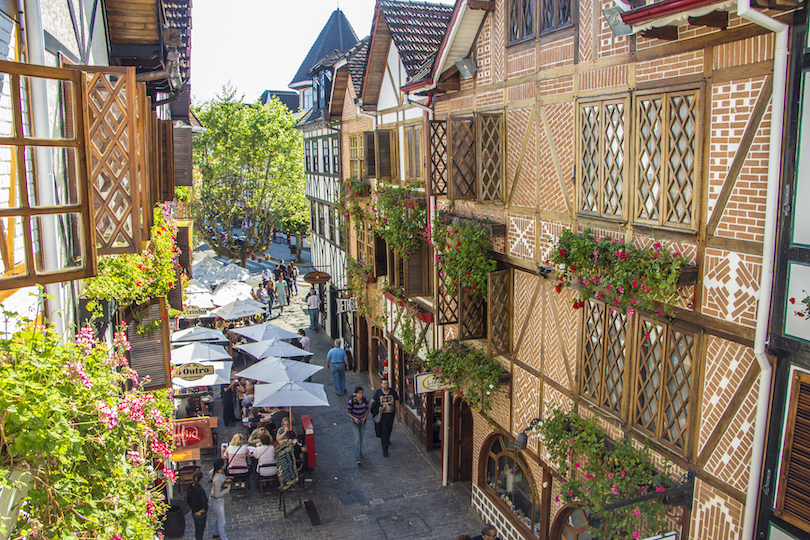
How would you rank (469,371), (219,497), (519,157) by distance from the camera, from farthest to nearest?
(219,497), (469,371), (519,157)

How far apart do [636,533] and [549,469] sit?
2977 mm

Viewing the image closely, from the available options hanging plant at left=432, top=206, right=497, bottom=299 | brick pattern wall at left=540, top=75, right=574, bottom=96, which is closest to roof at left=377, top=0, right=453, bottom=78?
hanging plant at left=432, top=206, right=497, bottom=299

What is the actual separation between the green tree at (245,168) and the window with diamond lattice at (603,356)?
2626 cm

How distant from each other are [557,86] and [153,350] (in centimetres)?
717

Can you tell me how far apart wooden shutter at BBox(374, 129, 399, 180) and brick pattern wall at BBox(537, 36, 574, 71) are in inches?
294

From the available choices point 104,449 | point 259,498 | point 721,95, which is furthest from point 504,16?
point 259,498

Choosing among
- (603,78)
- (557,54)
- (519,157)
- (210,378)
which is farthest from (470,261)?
(210,378)

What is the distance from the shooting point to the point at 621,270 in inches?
278

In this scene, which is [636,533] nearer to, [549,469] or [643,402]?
[643,402]

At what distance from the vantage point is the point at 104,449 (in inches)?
164

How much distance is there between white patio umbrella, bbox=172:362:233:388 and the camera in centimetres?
1461

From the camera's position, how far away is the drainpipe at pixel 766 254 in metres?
5.33

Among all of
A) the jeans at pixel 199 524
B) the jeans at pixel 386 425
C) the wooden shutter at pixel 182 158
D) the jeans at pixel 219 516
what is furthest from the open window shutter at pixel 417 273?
the jeans at pixel 199 524

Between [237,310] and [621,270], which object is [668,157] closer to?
[621,270]
